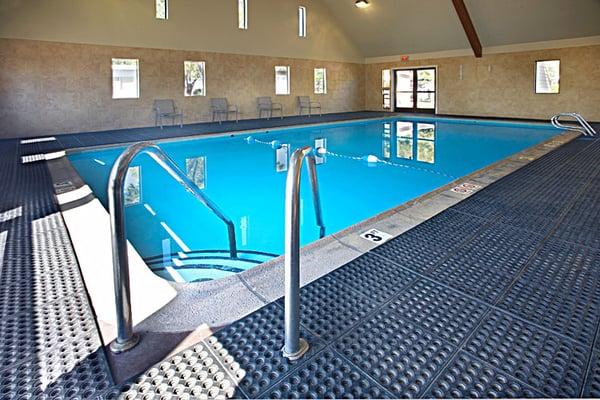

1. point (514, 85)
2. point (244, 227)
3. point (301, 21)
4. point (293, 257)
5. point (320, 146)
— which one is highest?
point (301, 21)

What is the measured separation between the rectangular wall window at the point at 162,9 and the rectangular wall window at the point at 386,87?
828cm

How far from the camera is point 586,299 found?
1827 mm

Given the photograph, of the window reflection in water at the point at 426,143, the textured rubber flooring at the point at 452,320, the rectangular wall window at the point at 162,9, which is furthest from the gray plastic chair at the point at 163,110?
the textured rubber flooring at the point at 452,320

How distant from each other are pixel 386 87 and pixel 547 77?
533 centimetres

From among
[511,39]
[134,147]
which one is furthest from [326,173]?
[511,39]

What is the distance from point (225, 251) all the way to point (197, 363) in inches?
84.5

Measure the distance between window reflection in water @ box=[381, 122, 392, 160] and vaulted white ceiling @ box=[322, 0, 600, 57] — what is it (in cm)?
323

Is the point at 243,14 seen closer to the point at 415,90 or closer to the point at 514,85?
the point at 415,90

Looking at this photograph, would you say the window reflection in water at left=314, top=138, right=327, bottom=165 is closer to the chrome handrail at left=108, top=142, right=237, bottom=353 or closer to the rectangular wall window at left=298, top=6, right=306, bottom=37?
the chrome handrail at left=108, top=142, right=237, bottom=353

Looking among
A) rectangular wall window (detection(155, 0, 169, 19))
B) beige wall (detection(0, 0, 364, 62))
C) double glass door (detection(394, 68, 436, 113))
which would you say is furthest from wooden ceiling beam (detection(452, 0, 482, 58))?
rectangular wall window (detection(155, 0, 169, 19))

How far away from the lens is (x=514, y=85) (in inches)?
474

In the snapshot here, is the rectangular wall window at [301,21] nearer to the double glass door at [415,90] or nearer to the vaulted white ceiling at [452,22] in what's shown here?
the vaulted white ceiling at [452,22]

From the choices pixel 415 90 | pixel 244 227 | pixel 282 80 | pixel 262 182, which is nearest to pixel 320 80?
pixel 282 80

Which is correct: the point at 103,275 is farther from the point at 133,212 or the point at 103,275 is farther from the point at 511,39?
the point at 511,39
